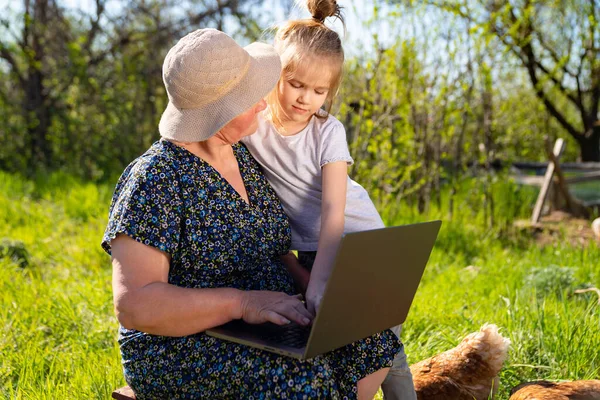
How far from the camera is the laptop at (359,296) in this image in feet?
6.07

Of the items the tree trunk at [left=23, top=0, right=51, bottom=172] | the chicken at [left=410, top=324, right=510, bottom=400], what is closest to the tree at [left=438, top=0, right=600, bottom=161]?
the tree trunk at [left=23, top=0, right=51, bottom=172]

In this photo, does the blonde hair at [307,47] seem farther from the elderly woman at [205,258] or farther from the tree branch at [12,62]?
the tree branch at [12,62]

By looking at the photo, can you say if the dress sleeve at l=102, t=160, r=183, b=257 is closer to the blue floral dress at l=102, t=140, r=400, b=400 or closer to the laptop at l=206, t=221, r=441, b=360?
the blue floral dress at l=102, t=140, r=400, b=400

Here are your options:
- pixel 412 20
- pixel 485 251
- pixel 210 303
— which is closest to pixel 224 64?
pixel 210 303

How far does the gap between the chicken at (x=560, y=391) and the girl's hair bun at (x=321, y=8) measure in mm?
1595

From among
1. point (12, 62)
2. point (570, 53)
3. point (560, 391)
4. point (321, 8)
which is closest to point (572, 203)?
point (570, 53)

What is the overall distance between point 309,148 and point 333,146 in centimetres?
12

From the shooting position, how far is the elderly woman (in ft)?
6.44

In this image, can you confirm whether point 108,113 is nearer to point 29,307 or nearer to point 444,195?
point 444,195

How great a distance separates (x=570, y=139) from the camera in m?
15.8

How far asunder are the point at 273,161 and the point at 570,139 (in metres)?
14.7

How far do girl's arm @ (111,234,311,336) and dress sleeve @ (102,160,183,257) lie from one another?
0.09 ft

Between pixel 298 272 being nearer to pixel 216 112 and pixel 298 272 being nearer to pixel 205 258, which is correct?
pixel 205 258

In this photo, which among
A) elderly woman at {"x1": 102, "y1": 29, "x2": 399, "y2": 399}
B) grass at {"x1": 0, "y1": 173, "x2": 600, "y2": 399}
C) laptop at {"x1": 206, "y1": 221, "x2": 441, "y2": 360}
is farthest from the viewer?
grass at {"x1": 0, "y1": 173, "x2": 600, "y2": 399}
